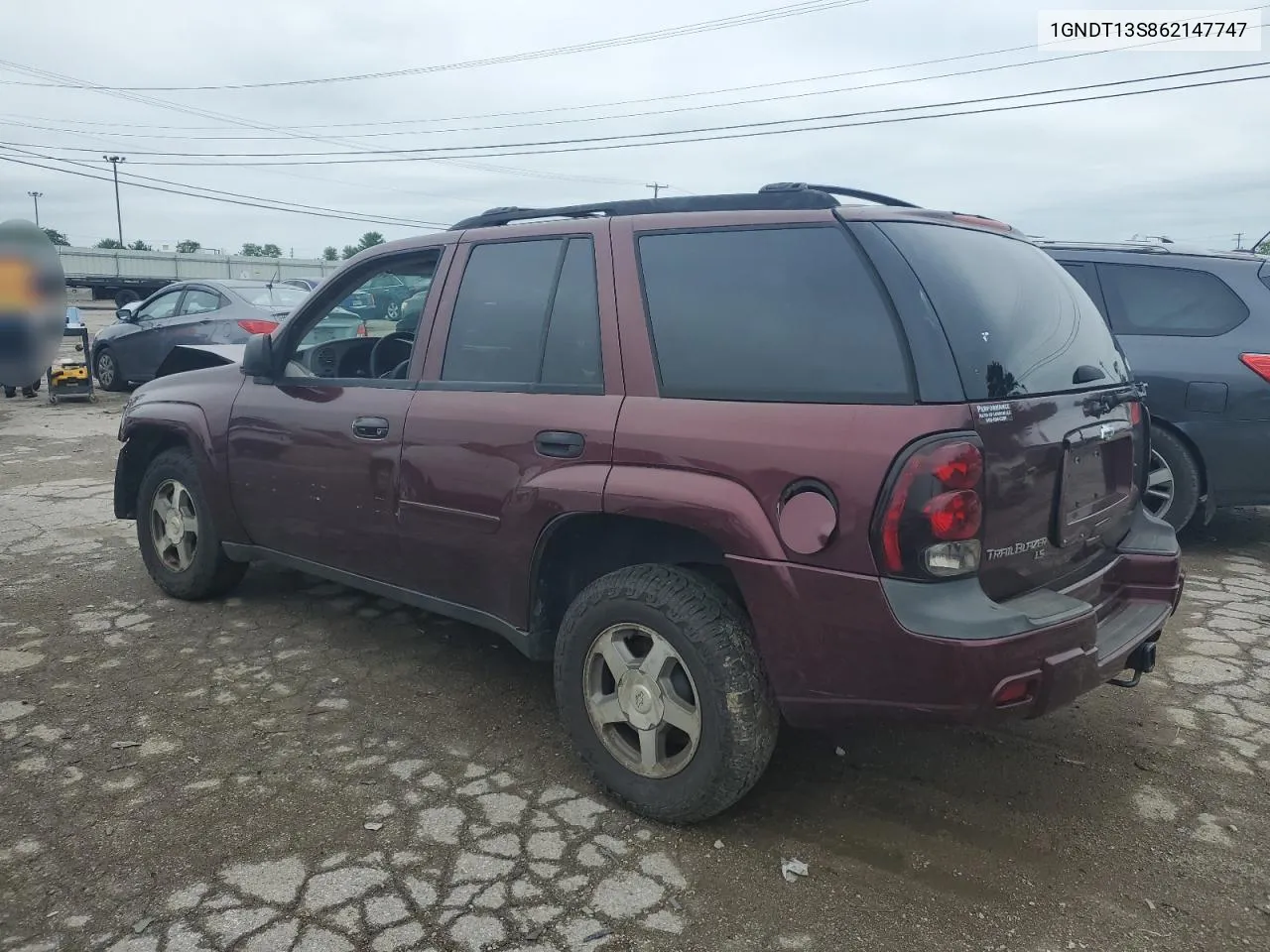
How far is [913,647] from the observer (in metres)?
2.33

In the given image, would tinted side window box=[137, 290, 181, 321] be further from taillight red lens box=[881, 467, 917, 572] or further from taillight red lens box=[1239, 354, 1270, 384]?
taillight red lens box=[881, 467, 917, 572]

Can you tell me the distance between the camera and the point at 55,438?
9.92 metres

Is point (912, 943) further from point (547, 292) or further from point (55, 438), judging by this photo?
point (55, 438)

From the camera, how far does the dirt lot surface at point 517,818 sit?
2.39 m

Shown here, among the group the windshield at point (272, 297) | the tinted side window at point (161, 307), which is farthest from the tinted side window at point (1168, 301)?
the tinted side window at point (161, 307)

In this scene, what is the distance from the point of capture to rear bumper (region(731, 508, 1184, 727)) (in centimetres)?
232

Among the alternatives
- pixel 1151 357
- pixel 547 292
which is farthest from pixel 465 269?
pixel 1151 357

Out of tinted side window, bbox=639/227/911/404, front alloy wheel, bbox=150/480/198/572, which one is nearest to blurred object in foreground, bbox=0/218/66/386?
front alloy wheel, bbox=150/480/198/572

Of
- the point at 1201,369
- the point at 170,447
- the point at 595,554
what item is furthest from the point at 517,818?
the point at 1201,369

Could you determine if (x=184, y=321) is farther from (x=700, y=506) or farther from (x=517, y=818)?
(x=700, y=506)

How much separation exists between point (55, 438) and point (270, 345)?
7326mm

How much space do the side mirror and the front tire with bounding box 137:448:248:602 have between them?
0.68 m

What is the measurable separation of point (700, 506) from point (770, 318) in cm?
56

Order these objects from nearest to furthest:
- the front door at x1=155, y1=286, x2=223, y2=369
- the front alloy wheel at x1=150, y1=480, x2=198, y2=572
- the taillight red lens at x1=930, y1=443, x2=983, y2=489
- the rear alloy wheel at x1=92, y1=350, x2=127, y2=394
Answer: the taillight red lens at x1=930, y1=443, x2=983, y2=489, the front alloy wheel at x1=150, y1=480, x2=198, y2=572, the front door at x1=155, y1=286, x2=223, y2=369, the rear alloy wheel at x1=92, y1=350, x2=127, y2=394
